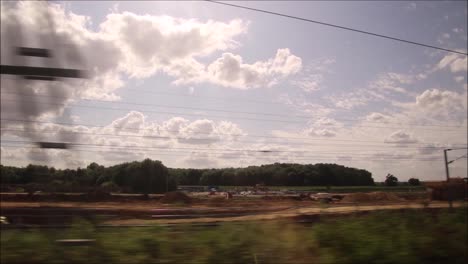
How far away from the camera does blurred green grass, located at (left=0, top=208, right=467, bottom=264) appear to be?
5156mm

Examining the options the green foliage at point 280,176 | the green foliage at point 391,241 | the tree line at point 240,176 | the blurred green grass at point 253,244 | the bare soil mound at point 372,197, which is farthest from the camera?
the bare soil mound at point 372,197

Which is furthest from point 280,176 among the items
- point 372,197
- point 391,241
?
point 391,241

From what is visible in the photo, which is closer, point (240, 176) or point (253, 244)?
point (253, 244)

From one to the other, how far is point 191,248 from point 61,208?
1.89 metres

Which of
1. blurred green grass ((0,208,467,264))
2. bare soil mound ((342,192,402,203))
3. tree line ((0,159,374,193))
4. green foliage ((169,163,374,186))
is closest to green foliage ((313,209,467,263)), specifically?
blurred green grass ((0,208,467,264))

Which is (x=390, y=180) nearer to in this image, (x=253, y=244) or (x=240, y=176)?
(x=240, y=176)

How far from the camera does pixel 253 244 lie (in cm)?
650

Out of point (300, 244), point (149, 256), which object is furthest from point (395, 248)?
point (149, 256)

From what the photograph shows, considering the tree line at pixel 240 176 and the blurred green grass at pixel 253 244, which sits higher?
the tree line at pixel 240 176

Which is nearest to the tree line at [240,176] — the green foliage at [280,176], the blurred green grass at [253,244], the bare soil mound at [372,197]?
the green foliage at [280,176]

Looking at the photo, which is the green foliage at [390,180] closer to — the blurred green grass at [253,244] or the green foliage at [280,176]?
the green foliage at [280,176]

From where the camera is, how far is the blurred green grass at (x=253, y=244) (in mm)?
5156

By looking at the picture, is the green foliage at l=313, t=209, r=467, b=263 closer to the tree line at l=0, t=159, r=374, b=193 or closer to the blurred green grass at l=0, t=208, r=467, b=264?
the blurred green grass at l=0, t=208, r=467, b=264

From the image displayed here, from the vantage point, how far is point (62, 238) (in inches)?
208
